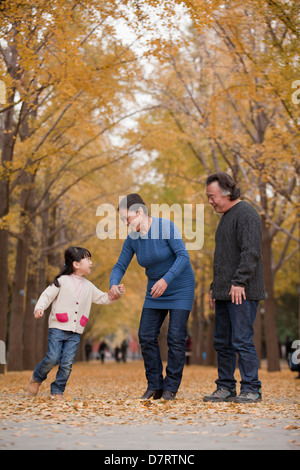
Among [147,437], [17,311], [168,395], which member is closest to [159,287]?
[168,395]

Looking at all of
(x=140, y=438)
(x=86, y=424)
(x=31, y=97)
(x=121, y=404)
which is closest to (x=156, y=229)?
(x=121, y=404)

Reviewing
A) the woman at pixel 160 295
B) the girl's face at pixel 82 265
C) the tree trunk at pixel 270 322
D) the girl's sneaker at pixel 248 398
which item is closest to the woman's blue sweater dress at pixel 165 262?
the woman at pixel 160 295

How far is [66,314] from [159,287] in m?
1.29

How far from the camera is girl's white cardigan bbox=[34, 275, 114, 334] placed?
7559 mm

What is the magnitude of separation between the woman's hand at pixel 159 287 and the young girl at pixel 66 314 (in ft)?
2.48

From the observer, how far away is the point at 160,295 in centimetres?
710

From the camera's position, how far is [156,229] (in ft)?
24.2

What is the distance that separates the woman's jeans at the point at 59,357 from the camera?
7.47 m

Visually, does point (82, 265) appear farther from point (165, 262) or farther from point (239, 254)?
point (239, 254)

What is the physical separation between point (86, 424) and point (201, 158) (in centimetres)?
1880

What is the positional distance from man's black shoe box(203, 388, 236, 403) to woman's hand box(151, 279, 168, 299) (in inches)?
45.7

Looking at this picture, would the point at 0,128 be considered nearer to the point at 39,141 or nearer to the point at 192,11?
the point at 39,141

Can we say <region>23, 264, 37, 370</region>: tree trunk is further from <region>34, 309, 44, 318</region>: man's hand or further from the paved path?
the paved path

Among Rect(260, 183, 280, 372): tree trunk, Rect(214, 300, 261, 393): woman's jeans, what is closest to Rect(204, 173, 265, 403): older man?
Rect(214, 300, 261, 393): woman's jeans
